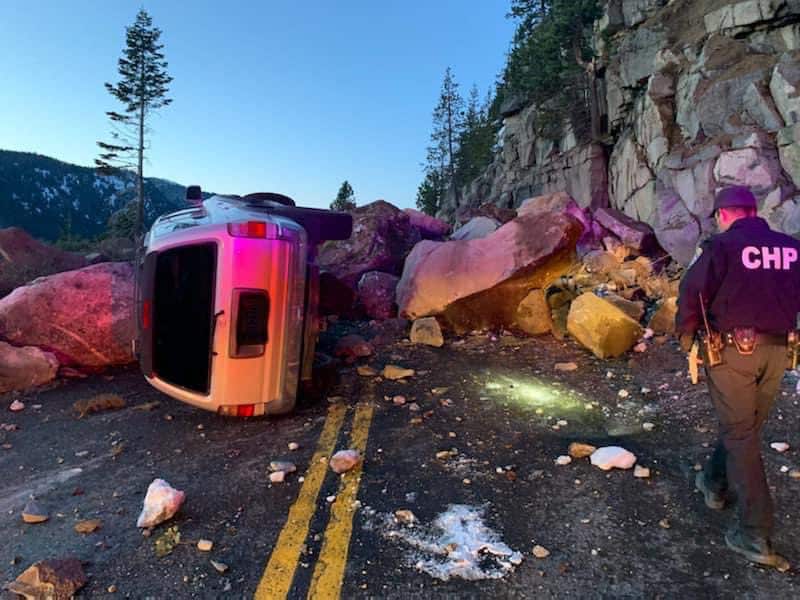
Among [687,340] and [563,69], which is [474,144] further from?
[687,340]

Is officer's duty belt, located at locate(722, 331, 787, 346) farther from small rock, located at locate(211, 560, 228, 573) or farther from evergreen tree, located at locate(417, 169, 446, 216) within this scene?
evergreen tree, located at locate(417, 169, 446, 216)

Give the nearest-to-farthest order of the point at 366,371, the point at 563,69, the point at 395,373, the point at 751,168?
the point at 395,373
the point at 366,371
the point at 751,168
the point at 563,69

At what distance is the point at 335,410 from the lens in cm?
464

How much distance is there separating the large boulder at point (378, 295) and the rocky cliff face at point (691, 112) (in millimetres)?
8182

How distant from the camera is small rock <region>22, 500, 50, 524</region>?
114 inches

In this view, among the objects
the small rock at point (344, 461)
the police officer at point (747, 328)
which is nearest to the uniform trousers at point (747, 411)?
the police officer at point (747, 328)

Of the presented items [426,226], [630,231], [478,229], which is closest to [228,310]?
[478,229]

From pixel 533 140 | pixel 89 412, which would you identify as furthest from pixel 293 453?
pixel 533 140

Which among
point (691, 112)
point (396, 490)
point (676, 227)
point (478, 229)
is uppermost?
point (691, 112)

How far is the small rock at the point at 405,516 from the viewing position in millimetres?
2746

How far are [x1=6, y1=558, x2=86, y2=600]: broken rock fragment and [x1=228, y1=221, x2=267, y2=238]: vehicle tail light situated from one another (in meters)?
2.32

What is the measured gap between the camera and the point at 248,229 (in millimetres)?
3875

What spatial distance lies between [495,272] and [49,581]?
5917mm

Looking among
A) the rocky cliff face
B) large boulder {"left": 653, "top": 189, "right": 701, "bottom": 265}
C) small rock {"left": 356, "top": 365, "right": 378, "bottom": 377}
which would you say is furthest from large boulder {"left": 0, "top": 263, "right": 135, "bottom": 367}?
large boulder {"left": 653, "top": 189, "right": 701, "bottom": 265}
